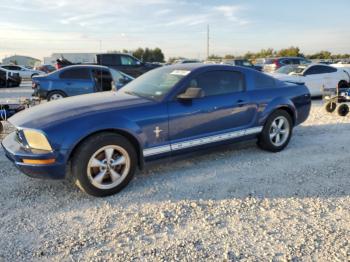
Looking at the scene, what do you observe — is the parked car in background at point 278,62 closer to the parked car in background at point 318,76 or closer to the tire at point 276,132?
the parked car in background at point 318,76

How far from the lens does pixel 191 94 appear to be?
445 centimetres

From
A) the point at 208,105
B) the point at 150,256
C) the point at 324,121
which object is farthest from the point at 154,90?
the point at 324,121

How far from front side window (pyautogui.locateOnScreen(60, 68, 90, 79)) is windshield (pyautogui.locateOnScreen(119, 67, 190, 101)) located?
6286 millimetres

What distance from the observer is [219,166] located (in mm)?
4980

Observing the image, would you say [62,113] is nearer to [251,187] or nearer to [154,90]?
[154,90]

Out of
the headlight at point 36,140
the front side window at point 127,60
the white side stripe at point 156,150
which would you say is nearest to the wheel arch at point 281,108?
the white side stripe at point 156,150

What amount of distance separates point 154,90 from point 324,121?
5155 millimetres

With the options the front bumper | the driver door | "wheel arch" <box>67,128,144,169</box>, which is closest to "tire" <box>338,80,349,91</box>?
the driver door

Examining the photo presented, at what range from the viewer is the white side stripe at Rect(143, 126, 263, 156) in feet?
14.1

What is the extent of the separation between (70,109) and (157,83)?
135 centimetres

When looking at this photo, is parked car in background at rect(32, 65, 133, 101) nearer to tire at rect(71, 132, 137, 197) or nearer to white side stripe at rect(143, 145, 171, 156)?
white side stripe at rect(143, 145, 171, 156)

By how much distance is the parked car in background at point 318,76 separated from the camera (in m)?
12.2

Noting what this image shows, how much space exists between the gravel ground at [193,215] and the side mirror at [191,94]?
104 cm

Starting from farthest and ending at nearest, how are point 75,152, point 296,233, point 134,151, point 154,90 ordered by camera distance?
point 154,90, point 134,151, point 75,152, point 296,233
